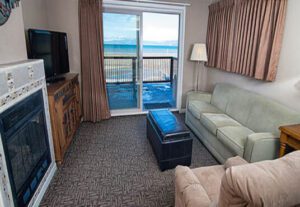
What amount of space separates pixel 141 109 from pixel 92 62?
4.87ft

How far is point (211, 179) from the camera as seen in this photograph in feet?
5.07

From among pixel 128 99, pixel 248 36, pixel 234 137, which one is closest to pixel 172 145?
pixel 234 137

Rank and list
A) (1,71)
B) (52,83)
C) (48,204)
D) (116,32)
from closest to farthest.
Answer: (1,71) → (48,204) → (52,83) → (116,32)

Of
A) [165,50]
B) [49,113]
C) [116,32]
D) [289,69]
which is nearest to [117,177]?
[49,113]

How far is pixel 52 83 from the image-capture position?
280 centimetres

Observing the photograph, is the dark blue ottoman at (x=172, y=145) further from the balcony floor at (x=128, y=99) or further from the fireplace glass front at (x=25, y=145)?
the balcony floor at (x=128, y=99)

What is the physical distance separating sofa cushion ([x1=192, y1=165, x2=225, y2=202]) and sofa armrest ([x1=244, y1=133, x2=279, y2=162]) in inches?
18.6

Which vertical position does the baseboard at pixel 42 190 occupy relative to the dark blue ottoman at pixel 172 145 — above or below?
below

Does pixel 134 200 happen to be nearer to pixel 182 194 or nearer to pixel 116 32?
pixel 182 194

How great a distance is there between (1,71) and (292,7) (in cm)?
301

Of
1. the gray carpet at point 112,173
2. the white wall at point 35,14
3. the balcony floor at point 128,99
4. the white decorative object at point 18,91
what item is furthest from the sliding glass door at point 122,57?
the white decorative object at point 18,91

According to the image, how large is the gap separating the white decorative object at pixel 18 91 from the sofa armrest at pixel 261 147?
7.00ft

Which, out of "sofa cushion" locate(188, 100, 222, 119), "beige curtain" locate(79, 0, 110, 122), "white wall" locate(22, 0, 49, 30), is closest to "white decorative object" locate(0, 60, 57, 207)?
"white wall" locate(22, 0, 49, 30)

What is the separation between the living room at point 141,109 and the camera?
4.74 feet
